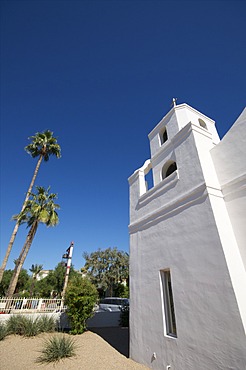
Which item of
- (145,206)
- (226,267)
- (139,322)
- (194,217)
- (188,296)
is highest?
(145,206)

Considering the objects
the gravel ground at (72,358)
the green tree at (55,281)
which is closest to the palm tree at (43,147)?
the gravel ground at (72,358)

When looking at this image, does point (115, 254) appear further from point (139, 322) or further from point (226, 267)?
point (226, 267)

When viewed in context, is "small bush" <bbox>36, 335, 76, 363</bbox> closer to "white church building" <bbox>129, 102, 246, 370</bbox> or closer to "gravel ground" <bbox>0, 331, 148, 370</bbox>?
"gravel ground" <bbox>0, 331, 148, 370</bbox>

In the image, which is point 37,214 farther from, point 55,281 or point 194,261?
point 55,281

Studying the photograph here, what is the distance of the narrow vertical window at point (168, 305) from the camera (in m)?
4.73

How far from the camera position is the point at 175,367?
162 inches

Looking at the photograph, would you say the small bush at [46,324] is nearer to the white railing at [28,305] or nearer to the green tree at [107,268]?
the white railing at [28,305]

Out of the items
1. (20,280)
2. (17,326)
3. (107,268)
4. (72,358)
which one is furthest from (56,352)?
(20,280)

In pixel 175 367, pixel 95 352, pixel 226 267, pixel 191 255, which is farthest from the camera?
pixel 95 352

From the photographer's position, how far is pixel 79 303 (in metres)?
9.62

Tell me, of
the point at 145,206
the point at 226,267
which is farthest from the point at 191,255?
the point at 145,206

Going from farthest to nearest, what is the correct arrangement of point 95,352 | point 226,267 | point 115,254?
point 115,254 < point 95,352 < point 226,267

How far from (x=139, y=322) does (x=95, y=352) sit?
7.23ft

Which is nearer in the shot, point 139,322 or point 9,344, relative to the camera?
point 139,322
